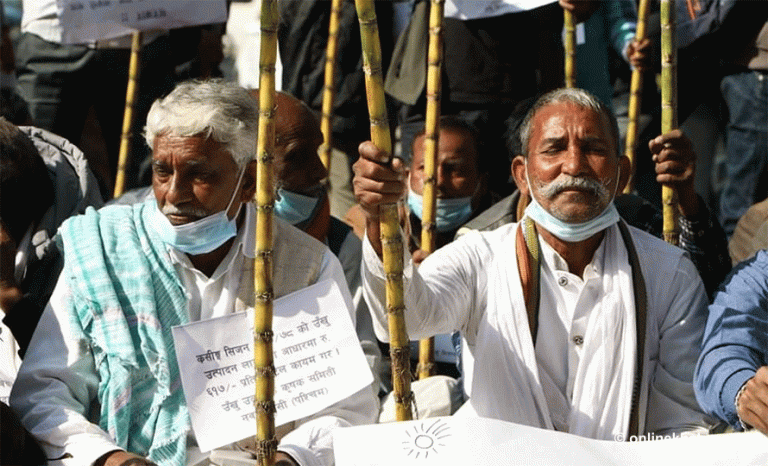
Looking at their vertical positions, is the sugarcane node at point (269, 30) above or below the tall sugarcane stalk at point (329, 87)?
above

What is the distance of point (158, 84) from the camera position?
8.65m

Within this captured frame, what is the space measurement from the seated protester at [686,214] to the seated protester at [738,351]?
66 cm

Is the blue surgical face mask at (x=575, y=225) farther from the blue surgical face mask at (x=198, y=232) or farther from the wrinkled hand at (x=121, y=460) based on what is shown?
the wrinkled hand at (x=121, y=460)

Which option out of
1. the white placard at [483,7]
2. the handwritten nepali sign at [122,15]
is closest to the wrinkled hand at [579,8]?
the white placard at [483,7]

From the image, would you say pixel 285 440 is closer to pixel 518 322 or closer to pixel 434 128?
pixel 518 322

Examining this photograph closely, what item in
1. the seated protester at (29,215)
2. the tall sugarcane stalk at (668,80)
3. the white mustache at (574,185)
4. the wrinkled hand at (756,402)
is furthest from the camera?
the tall sugarcane stalk at (668,80)

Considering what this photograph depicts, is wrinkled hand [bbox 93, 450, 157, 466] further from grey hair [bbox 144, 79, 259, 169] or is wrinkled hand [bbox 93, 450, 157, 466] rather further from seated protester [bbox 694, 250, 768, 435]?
seated protester [bbox 694, 250, 768, 435]

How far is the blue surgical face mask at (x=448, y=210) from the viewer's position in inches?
282

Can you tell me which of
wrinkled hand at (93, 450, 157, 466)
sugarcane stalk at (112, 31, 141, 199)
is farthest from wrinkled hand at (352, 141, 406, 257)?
sugarcane stalk at (112, 31, 141, 199)

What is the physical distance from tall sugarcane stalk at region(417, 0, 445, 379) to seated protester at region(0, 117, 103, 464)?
57.6 inches

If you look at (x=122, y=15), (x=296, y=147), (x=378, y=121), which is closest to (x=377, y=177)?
(x=378, y=121)

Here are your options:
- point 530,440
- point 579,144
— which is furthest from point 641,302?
point 530,440

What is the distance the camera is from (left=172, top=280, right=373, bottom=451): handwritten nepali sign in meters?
4.70

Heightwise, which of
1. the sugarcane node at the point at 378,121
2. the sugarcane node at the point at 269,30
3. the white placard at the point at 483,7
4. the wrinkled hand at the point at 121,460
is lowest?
the wrinkled hand at the point at 121,460
